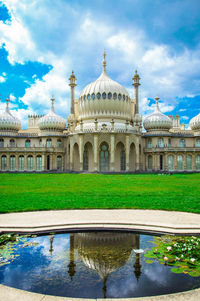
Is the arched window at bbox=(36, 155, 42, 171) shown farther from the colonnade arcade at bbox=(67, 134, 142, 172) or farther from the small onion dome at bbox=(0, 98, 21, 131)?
the small onion dome at bbox=(0, 98, 21, 131)

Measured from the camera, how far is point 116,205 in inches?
520

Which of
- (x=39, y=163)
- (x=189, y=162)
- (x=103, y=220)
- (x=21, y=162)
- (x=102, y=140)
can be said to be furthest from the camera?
(x=39, y=163)

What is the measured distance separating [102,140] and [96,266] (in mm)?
44482

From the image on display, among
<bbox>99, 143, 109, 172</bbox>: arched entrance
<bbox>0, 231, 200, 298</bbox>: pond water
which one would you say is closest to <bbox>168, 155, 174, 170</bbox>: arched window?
<bbox>99, 143, 109, 172</bbox>: arched entrance

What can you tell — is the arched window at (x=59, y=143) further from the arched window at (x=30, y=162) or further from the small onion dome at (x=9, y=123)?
the small onion dome at (x=9, y=123)

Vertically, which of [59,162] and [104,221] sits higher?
[59,162]

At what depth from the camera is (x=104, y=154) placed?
174ft

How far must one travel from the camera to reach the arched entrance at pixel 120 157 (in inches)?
2132

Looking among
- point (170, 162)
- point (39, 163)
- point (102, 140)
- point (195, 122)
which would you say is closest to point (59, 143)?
point (39, 163)

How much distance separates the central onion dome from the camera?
55.4 m

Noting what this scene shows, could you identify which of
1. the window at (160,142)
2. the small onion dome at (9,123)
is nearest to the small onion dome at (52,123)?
the small onion dome at (9,123)

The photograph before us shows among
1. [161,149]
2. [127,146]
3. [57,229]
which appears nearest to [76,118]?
[127,146]

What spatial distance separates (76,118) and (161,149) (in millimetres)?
19013

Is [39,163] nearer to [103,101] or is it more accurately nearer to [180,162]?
[103,101]
